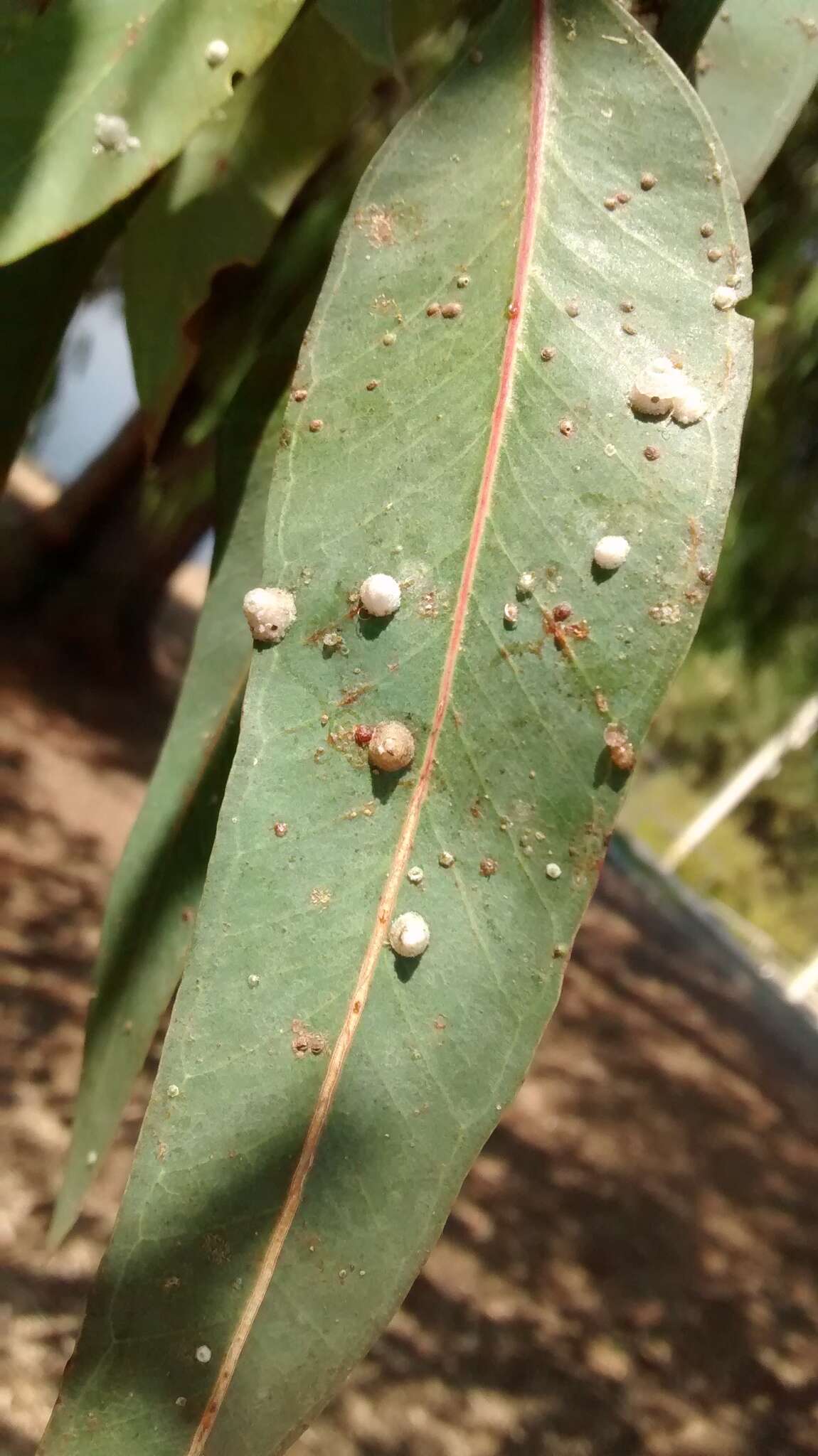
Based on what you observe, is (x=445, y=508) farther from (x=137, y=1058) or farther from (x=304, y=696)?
(x=137, y=1058)

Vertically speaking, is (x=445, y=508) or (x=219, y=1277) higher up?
(x=445, y=508)

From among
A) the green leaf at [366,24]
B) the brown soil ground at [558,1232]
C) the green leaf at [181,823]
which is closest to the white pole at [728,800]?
the brown soil ground at [558,1232]

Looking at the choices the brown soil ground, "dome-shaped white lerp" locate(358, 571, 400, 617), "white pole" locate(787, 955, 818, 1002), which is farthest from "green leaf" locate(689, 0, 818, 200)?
"white pole" locate(787, 955, 818, 1002)

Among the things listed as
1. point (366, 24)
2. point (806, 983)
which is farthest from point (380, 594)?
point (806, 983)

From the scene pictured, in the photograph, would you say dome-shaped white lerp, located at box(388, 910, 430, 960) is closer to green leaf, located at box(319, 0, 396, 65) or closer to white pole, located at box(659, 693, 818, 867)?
green leaf, located at box(319, 0, 396, 65)

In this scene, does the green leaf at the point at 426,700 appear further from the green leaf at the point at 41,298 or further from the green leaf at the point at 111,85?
the green leaf at the point at 41,298

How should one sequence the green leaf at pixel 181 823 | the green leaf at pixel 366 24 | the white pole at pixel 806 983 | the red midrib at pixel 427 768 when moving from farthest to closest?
the white pole at pixel 806 983, the green leaf at pixel 181 823, the green leaf at pixel 366 24, the red midrib at pixel 427 768

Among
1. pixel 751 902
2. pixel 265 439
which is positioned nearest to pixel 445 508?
pixel 265 439

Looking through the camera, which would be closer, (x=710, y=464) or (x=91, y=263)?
(x=710, y=464)
